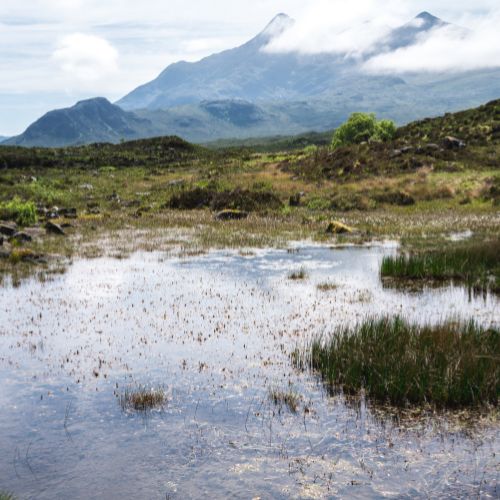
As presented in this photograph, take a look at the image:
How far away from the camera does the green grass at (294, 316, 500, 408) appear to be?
387 inches

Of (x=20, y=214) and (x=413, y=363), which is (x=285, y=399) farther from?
(x=20, y=214)

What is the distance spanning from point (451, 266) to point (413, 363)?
10657mm

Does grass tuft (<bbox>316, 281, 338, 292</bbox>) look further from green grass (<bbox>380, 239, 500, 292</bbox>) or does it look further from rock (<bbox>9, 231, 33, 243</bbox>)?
rock (<bbox>9, 231, 33, 243</bbox>)

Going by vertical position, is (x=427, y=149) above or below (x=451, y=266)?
above

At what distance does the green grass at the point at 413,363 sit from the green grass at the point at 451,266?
7.03 m

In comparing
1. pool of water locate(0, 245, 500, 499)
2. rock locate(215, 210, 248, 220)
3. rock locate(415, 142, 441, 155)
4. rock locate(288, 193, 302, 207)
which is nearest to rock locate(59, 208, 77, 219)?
rock locate(215, 210, 248, 220)

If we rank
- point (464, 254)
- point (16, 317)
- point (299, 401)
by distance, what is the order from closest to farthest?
point (299, 401)
point (16, 317)
point (464, 254)

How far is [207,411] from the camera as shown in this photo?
9742 mm

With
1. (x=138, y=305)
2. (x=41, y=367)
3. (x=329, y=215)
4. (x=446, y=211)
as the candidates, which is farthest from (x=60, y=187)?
(x=41, y=367)

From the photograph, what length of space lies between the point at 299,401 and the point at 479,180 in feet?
128

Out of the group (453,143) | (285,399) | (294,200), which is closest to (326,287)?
(285,399)

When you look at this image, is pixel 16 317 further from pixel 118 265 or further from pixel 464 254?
pixel 464 254

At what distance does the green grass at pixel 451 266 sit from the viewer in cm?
1950

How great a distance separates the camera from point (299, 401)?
1002 cm
